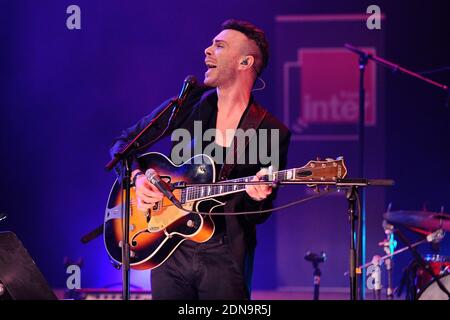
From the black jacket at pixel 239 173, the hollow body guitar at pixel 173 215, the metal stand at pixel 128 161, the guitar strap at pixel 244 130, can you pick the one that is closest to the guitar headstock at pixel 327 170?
the hollow body guitar at pixel 173 215

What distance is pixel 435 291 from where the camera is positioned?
15.1ft

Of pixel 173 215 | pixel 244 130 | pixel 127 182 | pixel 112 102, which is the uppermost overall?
Result: pixel 112 102

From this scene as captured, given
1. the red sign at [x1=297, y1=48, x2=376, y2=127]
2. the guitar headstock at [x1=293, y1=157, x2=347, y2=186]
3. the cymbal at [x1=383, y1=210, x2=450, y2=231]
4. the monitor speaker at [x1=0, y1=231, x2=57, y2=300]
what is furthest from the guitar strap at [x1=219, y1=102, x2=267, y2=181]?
the red sign at [x1=297, y1=48, x2=376, y2=127]

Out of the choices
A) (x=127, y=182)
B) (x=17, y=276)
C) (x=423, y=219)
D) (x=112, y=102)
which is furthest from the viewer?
(x=112, y=102)

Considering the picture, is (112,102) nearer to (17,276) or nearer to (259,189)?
(259,189)

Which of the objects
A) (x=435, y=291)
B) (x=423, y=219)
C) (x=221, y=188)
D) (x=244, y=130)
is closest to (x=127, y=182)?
(x=221, y=188)

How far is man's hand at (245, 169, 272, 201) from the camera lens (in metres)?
A: 3.85

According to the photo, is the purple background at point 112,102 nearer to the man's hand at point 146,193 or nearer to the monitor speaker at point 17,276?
the man's hand at point 146,193

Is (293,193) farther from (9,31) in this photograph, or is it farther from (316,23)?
(9,31)

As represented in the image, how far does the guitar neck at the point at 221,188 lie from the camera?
3846 mm

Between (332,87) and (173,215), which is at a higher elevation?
(332,87)

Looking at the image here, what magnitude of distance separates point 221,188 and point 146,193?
46cm

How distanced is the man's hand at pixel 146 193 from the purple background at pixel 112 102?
2.96 meters

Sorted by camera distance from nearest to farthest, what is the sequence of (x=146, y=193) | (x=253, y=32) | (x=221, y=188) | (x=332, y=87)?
(x=221, y=188) < (x=146, y=193) < (x=253, y=32) < (x=332, y=87)
